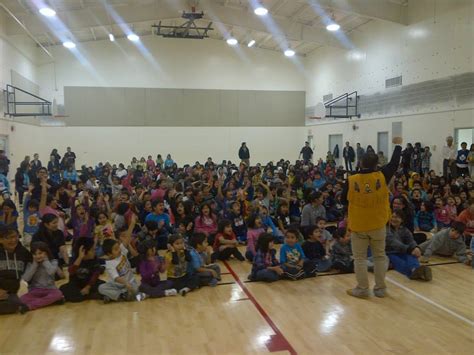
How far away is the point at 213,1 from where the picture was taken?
15742mm

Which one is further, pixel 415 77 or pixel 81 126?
pixel 81 126

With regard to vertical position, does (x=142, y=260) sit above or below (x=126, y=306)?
above

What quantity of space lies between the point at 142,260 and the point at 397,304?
2962 millimetres

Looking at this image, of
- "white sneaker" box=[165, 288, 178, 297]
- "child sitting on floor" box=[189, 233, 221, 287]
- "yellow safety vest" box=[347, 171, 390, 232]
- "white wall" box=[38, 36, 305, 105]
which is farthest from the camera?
"white wall" box=[38, 36, 305, 105]

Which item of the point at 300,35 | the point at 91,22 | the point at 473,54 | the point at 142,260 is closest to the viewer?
the point at 142,260

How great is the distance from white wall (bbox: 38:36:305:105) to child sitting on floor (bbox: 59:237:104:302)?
16.5 meters

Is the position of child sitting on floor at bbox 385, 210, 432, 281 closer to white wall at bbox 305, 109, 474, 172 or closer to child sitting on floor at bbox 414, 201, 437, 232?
child sitting on floor at bbox 414, 201, 437, 232

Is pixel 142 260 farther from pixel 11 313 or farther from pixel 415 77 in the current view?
pixel 415 77

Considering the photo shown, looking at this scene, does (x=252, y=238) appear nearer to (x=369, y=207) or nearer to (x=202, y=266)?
(x=202, y=266)

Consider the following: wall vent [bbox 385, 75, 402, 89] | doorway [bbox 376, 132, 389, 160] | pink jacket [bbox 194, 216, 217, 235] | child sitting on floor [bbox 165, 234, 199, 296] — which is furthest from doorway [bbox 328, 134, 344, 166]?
child sitting on floor [bbox 165, 234, 199, 296]

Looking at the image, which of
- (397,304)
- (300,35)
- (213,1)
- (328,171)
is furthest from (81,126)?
(397,304)

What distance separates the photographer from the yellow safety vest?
4137 mm

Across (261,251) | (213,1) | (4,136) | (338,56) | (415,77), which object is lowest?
(261,251)

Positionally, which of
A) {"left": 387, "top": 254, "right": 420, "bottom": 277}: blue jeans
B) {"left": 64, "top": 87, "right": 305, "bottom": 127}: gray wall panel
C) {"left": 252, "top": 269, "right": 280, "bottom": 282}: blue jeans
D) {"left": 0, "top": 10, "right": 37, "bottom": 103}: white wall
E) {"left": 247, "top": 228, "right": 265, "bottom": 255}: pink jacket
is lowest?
{"left": 252, "top": 269, "right": 280, "bottom": 282}: blue jeans
